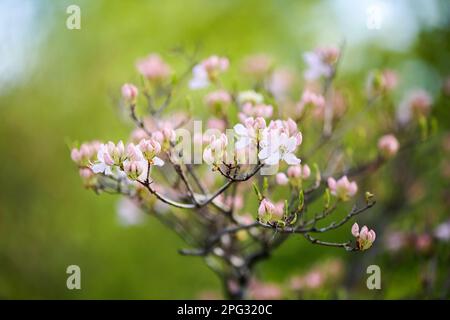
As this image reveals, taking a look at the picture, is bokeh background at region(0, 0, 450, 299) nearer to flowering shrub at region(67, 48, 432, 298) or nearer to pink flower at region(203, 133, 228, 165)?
flowering shrub at region(67, 48, 432, 298)

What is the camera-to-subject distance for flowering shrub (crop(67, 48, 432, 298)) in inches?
55.4

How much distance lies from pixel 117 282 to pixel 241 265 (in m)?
2.38

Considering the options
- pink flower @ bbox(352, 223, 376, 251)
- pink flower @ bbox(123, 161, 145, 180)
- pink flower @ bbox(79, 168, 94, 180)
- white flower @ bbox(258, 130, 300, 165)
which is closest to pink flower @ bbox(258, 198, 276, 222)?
white flower @ bbox(258, 130, 300, 165)

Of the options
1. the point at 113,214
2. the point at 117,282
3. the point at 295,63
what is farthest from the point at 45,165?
the point at 295,63

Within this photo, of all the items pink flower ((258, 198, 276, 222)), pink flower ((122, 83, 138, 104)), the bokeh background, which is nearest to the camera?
pink flower ((258, 198, 276, 222))

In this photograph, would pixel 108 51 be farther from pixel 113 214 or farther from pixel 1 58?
pixel 1 58

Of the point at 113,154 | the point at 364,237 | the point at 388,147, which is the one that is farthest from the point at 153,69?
the point at 364,237

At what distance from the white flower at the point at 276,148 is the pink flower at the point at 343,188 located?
0.28m

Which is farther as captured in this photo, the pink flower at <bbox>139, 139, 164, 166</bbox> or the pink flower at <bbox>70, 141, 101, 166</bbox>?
the pink flower at <bbox>70, 141, 101, 166</bbox>

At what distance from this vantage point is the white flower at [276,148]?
138 cm

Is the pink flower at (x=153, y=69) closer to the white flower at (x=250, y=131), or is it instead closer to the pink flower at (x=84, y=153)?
the pink flower at (x=84, y=153)

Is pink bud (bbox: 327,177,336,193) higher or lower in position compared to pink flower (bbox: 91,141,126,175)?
lower

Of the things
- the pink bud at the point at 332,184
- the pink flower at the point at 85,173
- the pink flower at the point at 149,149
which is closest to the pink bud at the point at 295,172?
the pink bud at the point at 332,184

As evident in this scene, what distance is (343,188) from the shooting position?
1610mm
